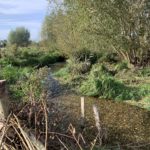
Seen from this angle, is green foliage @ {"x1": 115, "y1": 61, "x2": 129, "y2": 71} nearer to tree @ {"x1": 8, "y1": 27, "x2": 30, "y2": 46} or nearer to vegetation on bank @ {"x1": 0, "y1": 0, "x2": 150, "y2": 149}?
vegetation on bank @ {"x1": 0, "y1": 0, "x2": 150, "y2": 149}

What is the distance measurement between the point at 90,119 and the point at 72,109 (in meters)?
1.86

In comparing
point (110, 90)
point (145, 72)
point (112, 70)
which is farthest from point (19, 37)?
point (110, 90)

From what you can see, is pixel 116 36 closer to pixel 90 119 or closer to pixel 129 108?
pixel 129 108

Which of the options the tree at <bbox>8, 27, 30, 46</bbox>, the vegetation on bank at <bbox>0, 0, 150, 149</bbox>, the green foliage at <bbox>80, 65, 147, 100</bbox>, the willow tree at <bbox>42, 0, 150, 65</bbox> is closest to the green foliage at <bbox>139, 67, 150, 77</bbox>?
the vegetation on bank at <bbox>0, 0, 150, 149</bbox>

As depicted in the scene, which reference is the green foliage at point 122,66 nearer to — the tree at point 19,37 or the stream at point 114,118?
the stream at point 114,118

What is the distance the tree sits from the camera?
69.5m

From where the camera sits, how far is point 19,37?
7075 centimetres

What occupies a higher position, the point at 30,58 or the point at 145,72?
the point at 30,58

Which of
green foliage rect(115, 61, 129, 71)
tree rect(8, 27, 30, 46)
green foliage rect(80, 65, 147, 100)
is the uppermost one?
tree rect(8, 27, 30, 46)

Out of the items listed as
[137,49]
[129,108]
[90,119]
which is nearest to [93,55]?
[137,49]

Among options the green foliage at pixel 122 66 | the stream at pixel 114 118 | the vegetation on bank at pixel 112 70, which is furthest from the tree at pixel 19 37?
the stream at pixel 114 118

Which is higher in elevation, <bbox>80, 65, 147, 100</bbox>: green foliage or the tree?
the tree

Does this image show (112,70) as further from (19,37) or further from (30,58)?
(19,37)

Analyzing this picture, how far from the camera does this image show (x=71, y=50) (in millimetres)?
34375
